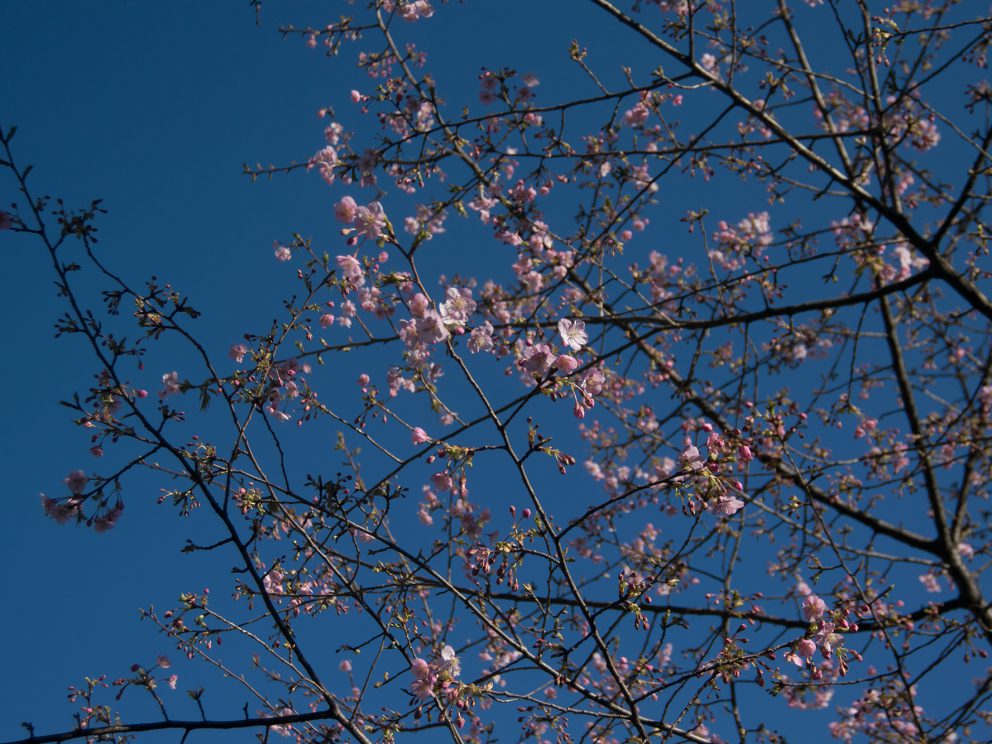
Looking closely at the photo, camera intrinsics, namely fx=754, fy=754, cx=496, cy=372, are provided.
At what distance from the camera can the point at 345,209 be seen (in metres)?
3.12

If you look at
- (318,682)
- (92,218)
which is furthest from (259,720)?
(92,218)

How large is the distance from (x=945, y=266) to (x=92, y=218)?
13.5ft

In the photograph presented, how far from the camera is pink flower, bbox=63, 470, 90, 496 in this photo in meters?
2.91

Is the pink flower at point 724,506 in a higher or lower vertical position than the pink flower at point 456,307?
lower

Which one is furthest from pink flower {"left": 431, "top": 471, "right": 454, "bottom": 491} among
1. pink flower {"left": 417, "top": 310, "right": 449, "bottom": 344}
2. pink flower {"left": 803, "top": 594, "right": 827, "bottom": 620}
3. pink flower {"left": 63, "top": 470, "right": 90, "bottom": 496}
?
pink flower {"left": 803, "top": 594, "right": 827, "bottom": 620}

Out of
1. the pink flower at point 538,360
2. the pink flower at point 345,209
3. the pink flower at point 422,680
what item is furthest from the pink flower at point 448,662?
the pink flower at point 345,209

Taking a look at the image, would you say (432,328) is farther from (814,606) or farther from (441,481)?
(814,606)

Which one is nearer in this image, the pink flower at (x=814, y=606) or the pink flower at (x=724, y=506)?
the pink flower at (x=724, y=506)

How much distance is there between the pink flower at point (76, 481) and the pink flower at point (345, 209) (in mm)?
1426

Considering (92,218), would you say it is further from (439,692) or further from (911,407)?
(911,407)

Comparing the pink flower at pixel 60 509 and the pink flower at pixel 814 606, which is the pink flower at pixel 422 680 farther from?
the pink flower at pixel 814 606

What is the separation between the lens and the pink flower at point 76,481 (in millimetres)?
2910

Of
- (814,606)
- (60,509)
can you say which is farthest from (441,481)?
(814,606)

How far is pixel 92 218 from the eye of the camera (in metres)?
2.87
